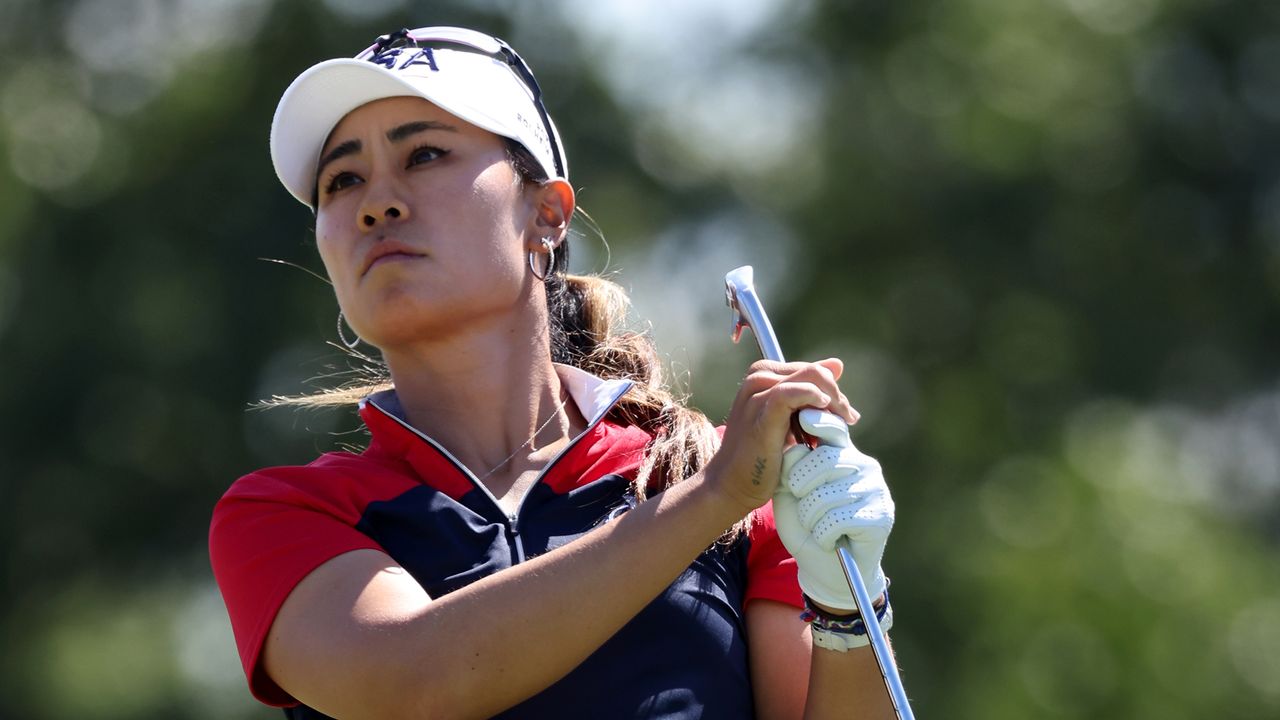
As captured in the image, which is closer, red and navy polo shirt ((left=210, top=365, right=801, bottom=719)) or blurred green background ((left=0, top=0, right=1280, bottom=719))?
red and navy polo shirt ((left=210, top=365, right=801, bottom=719))

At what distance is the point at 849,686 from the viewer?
138 inches

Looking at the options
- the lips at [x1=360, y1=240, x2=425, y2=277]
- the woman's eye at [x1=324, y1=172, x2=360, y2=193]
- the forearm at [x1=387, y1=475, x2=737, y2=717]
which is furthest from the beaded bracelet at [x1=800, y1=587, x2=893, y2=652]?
the woman's eye at [x1=324, y1=172, x2=360, y2=193]

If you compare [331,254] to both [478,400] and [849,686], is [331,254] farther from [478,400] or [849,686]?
[849,686]

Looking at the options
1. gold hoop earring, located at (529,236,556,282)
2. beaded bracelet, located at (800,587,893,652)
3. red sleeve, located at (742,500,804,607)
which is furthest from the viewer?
gold hoop earring, located at (529,236,556,282)

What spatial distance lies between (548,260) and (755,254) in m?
12.7

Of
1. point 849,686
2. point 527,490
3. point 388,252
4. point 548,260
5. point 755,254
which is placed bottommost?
point 849,686

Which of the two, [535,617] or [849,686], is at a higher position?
[535,617]

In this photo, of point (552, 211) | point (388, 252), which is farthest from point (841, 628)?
point (552, 211)

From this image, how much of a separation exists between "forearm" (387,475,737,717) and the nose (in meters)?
0.88

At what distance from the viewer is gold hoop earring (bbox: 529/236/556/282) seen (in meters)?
4.19

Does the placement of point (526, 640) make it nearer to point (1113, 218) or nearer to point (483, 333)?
point (483, 333)

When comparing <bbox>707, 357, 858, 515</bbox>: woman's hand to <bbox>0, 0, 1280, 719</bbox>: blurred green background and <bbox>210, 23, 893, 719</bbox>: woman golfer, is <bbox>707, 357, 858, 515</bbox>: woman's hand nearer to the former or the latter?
<bbox>210, 23, 893, 719</bbox>: woman golfer

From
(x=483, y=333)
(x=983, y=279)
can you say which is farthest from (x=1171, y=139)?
(x=483, y=333)

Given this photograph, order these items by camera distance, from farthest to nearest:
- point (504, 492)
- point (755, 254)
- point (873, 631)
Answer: point (755, 254)
point (504, 492)
point (873, 631)
